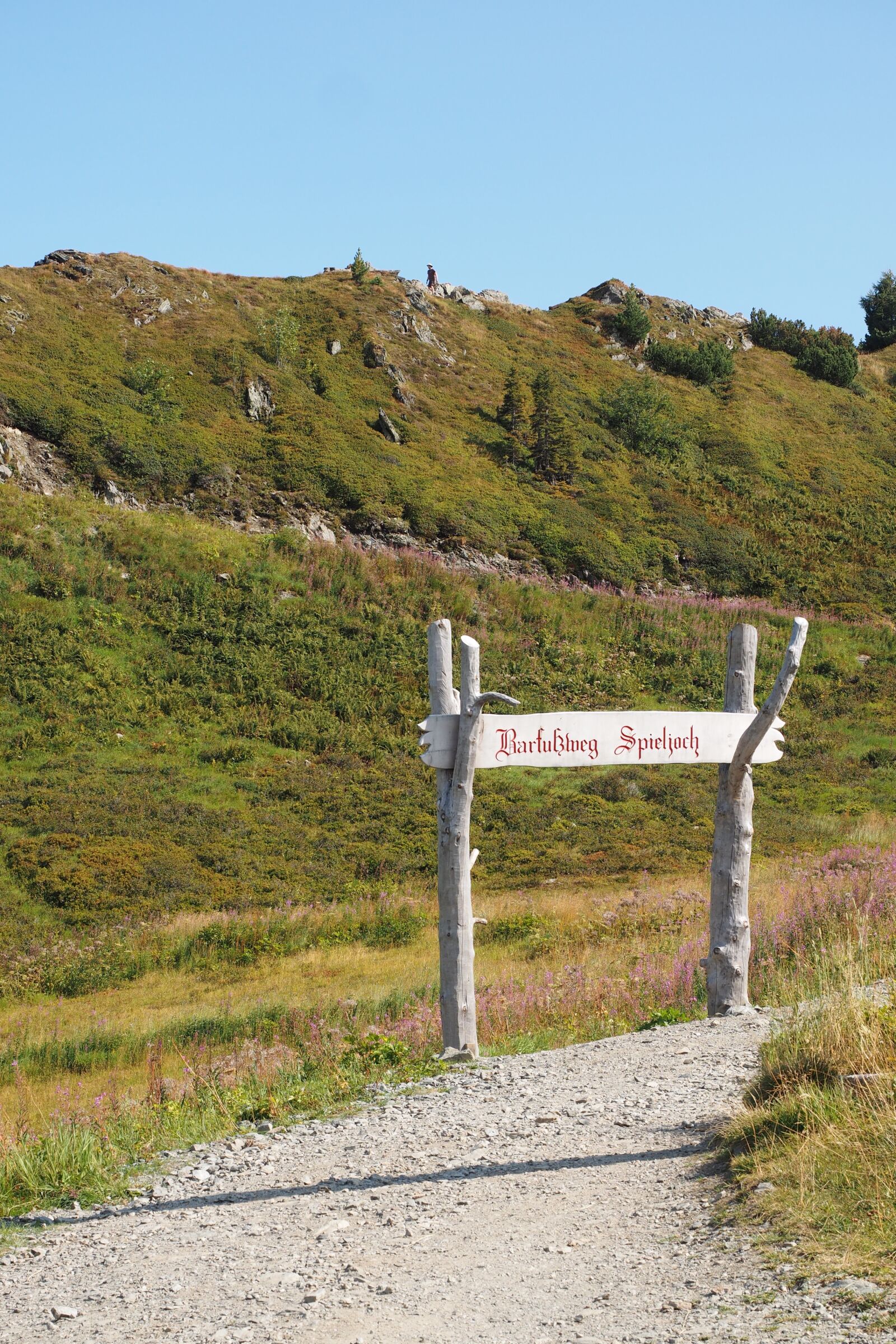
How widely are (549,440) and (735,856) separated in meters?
41.2

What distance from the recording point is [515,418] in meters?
50.3

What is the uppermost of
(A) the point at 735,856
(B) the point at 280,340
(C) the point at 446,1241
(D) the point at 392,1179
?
(B) the point at 280,340

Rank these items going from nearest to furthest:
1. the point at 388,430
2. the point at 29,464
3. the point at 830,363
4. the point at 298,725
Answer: the point at 298,725
the point at 29,464
the point at 388,430
the point at 830,363

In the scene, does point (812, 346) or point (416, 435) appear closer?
point (416, 435)

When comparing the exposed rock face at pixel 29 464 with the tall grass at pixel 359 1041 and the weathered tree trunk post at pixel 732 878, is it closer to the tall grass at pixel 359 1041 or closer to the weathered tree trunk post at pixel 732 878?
the tall grass at pixel 359 1041

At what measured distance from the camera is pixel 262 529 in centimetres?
3800

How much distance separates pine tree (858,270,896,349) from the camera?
82.9m

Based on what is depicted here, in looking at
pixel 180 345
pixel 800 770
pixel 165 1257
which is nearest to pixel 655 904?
pixel 165 1257

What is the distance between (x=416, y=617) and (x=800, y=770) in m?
12.0

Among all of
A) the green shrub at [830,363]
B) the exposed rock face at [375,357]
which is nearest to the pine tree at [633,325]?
the green shrub at [830,363]

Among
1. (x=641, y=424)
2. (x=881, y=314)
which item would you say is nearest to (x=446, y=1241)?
(x=641, y=424)

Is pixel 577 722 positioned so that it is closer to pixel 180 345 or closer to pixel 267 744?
pixel 267 744

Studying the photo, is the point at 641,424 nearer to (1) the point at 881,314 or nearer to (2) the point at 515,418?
(2) the point at 515,418

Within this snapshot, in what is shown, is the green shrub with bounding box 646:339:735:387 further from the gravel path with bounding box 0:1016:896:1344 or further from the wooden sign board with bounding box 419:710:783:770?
the gravel path with bounding box 0:1016:896:1344
